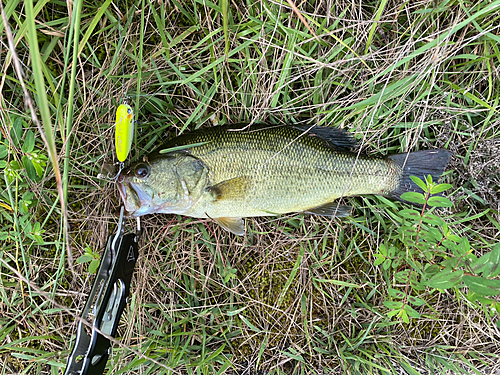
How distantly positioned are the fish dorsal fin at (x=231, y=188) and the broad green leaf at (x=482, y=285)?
164 cm

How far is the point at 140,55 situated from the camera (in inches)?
99.1

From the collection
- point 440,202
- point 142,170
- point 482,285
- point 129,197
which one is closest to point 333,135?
point 440,202

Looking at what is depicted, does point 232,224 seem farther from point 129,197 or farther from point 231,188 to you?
point 129,197

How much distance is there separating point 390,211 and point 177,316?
218 centimetres

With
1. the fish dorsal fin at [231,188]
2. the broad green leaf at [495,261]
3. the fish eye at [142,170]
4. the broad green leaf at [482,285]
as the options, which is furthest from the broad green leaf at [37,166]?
the broad green leaf at [495,261]

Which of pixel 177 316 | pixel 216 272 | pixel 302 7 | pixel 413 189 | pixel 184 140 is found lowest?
pixel 177 316

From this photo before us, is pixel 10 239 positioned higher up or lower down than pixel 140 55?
lower down

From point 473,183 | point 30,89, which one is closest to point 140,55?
point 30,89

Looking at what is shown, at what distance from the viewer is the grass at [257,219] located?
2652mm

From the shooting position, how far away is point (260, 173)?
2.61 metres

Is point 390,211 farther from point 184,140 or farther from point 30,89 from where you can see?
point 30,89

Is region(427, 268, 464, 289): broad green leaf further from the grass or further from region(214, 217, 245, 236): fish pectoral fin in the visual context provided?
region(214, 217, 245, 236): fish pectoral fin

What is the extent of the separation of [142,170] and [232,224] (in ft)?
2.85

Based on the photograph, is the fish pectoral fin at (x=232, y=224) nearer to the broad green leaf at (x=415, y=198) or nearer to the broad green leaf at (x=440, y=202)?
the broad green leaf at (x=415, y=198)
